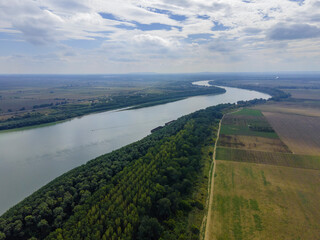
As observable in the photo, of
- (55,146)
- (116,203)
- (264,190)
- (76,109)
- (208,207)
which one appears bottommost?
(208,207)

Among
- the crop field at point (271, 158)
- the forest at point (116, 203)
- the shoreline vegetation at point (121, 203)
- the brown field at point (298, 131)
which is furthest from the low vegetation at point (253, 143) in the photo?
the forest at point (116, 203)

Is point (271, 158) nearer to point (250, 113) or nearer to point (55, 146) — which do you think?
point (250, 113)

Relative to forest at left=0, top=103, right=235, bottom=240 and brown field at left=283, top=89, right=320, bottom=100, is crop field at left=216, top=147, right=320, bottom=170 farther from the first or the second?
brown field at left=283, top=89, right=320, bottom=100

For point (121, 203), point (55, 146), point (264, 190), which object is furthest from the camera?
point (55, 146)

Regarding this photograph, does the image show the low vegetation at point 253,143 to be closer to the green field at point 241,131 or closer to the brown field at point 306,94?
the green field at point 241,131

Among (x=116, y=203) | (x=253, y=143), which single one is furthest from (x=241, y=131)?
(x=116, y=203)

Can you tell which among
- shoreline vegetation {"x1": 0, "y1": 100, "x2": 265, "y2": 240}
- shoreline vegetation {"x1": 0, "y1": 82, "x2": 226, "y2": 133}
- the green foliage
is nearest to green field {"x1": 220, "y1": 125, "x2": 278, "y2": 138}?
shoreline vegetation {"x1": 0, "y1": 100, "x2": 265, "y2": 240}

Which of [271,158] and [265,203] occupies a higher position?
[271,158]
